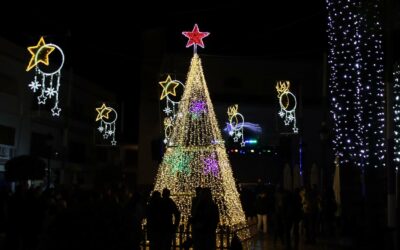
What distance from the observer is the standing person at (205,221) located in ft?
39.0

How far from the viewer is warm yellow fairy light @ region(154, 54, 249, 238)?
692 inches

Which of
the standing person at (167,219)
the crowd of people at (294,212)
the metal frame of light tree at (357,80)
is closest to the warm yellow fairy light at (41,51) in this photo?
the standing person at (167,219)

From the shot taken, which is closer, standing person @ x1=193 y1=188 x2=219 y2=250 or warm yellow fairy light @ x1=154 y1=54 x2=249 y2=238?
standing person @ x1=193 y1=188 x2=219 y2=250

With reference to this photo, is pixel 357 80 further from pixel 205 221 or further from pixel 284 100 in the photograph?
pixel 284 100

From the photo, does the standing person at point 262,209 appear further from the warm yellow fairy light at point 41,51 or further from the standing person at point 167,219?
the warm yellow fairy light at point 41,51

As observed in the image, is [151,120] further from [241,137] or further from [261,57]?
[261,57]

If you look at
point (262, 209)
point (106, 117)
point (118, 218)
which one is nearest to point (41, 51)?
point (262, 209)

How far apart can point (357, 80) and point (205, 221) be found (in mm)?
10643

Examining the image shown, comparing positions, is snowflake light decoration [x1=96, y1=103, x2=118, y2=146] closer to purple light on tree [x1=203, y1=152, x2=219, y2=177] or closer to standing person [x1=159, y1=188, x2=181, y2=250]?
purple light on tree [x1=203, y1=152, x2=219, y2=177]

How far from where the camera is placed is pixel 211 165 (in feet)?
58.3


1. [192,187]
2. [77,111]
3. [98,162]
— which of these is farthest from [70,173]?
[192,187]

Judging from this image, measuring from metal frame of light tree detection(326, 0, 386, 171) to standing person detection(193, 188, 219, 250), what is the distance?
9.63 metres

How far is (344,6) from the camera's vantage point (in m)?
19.7

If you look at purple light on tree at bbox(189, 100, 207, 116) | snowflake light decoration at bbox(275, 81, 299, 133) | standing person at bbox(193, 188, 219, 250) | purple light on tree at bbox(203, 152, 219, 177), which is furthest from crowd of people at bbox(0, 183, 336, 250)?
snowflake light decoration at bbox(275, 81, 299, 133)
